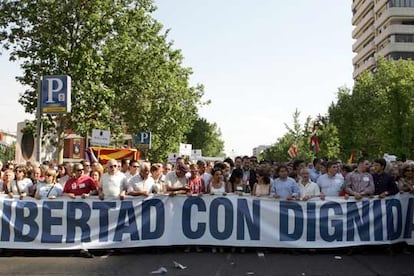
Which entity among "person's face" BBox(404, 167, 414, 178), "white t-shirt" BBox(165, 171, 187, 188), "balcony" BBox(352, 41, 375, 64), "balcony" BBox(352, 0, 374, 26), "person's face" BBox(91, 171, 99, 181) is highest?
"balcony" BBox(352, 0, 374, 26)

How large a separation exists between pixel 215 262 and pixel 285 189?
2.25m

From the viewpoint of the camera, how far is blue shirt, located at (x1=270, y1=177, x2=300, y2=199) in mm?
11352

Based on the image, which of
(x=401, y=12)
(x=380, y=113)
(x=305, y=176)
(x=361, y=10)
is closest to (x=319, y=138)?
(x=380, y=113)

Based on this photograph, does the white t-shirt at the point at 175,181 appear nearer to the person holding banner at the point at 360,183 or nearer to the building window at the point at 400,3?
the person holding banner at the point at 360,183

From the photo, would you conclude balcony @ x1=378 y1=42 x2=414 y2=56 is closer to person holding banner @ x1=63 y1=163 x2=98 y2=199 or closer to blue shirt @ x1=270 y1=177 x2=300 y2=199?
blue shirt @ x1=270 y1=177 x2=300 y2=199

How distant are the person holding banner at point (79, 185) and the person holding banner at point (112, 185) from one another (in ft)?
0.67

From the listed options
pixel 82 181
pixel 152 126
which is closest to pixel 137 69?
pixel 152 126

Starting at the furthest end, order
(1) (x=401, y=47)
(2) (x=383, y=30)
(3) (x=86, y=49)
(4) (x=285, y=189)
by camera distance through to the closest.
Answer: (2) (x=383, y=30) → (1) (x=401, y=47) → (3) (x=86, y=49) → (4) (x=285, y=189)

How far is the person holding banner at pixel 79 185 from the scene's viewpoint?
36.5ft

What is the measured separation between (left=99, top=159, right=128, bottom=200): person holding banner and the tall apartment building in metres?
86.9

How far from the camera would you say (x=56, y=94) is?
15.7 meters

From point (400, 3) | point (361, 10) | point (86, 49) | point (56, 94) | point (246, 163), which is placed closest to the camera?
point (246, 163)

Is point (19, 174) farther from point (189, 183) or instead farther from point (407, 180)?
point (407, 180)

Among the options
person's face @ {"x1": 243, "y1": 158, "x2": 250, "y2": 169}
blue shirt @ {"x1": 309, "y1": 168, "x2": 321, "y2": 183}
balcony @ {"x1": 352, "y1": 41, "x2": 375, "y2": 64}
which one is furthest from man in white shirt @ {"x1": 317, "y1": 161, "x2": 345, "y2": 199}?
balcony @ {"x1": 352, "y1": 41, "x2": 375, "y2": 64}
